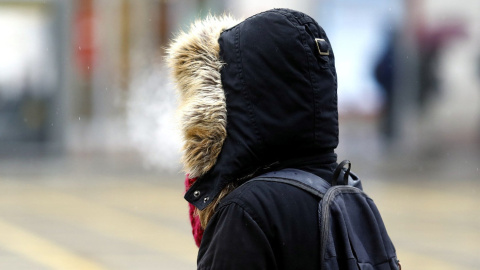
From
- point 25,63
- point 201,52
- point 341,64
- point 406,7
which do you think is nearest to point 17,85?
point 25,63

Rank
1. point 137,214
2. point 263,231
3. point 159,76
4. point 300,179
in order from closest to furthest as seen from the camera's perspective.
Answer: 1. point 263,231
2. point 300,179
3. point 137,214
4. point 159,76

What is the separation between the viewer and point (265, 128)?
187cm

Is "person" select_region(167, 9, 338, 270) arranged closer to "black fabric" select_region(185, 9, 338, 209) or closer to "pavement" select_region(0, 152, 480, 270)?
"black fabric" select_region(185, 9, 338, 209)

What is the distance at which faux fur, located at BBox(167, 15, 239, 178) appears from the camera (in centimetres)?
191

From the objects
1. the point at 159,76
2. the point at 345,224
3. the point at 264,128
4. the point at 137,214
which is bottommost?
the point at 137,214

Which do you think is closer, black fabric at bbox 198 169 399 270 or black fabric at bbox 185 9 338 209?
black fabric at bbox 198 169 399 270

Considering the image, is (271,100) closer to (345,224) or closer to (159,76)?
(345,224)

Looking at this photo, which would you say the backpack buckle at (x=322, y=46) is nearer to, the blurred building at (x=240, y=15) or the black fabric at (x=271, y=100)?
the black fabric at (x=271, y=100)

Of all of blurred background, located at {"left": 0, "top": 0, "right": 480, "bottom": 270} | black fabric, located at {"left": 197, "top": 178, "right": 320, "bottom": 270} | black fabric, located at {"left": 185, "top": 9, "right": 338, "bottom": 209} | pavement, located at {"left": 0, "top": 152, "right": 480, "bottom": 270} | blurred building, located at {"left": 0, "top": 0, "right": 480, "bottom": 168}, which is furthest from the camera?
blurred building, located at {"left": 0, "top": 0, "right": 480, "bottom": 168}

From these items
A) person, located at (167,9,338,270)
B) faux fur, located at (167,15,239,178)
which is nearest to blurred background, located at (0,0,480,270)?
faux fur, located at (167,15,239,178)

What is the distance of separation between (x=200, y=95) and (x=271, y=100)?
0.54 feet

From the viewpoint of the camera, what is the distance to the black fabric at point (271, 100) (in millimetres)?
1873

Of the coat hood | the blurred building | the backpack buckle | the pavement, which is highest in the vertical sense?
the backpack buckle

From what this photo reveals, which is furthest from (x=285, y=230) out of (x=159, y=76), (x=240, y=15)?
(x=240, y=15)
